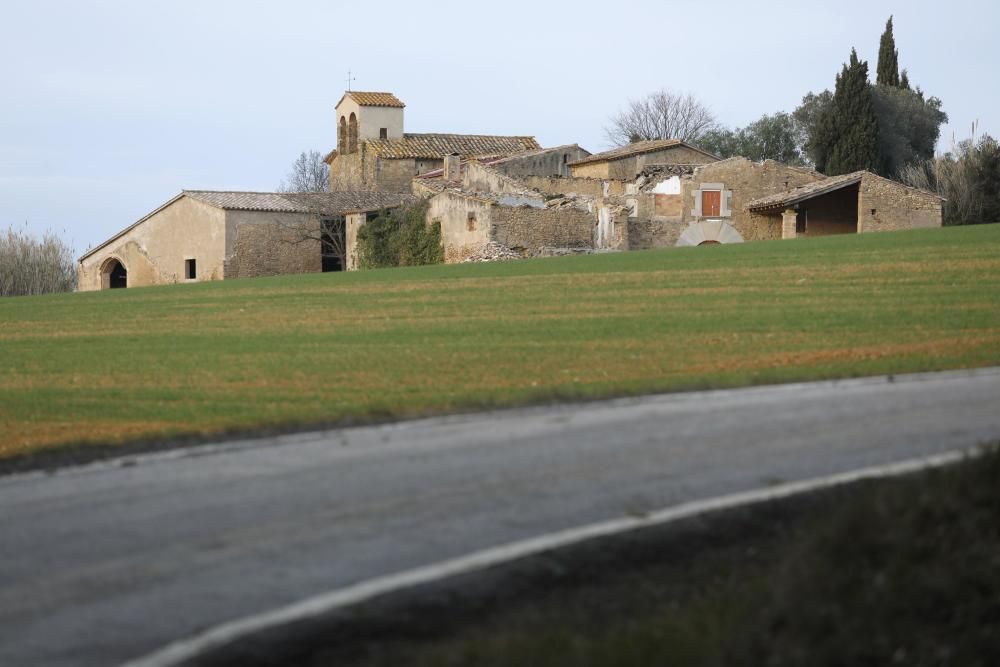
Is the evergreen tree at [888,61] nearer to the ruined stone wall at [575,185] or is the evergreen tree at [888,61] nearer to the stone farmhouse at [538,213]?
the stone farmhouse at [538,213]

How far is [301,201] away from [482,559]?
2336 inches

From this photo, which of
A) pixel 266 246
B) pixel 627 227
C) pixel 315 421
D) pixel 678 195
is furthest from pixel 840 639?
pixel 266 246

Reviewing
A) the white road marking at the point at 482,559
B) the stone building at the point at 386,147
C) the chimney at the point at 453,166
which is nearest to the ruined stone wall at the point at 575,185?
the chimney at the point at 453,166

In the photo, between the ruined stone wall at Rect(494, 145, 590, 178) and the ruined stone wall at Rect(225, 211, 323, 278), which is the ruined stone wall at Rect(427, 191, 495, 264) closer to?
the ruined stone wall at Rect(225, 211, 323, 278)

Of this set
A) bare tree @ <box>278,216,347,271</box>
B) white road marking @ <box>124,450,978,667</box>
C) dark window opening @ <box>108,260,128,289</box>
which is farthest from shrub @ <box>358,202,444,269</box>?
white road marking @ <box>124,450,978,667</box>

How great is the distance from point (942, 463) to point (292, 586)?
4.89 meters

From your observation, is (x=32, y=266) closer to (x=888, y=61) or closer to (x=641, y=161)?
(x=641, y=161)

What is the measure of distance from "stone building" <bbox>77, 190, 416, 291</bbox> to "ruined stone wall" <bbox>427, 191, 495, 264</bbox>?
558 centimetres

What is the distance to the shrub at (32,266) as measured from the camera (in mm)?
61188

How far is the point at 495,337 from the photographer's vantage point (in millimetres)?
22172

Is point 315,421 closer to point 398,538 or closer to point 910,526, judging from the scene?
point 398,538

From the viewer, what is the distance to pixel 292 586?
24.2 feet

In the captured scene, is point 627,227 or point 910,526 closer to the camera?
point 910,526

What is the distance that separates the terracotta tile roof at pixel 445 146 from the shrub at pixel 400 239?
21227mm
